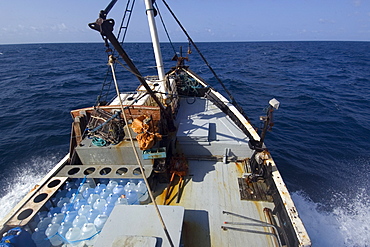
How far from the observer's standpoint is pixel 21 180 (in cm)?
1212

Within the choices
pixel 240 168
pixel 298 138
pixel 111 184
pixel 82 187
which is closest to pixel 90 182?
pixel 82 187

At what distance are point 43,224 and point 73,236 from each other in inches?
44.8

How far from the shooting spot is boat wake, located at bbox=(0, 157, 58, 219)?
10.4 metres

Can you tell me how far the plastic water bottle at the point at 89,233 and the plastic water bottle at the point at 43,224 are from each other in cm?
117

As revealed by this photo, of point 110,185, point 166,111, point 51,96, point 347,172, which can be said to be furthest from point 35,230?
point 51,96

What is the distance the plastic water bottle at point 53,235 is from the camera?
16.2 ft

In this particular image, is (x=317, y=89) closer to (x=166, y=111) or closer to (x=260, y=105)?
(x=260, y=105)

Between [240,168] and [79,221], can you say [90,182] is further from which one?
[240,168]

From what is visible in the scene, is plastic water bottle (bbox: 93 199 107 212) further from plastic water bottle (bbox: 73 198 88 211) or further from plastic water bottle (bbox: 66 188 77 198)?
plastic water bottle (bbox: 66 188 77 198)

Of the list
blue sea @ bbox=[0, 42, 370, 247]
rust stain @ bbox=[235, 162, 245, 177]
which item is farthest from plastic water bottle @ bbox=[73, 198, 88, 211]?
blue sea @ bbox=[0, 42, 370, 247]

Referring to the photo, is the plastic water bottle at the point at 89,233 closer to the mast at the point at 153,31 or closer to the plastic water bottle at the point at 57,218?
the plastic water bottle at the point at 57,218

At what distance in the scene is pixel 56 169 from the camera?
6871mm

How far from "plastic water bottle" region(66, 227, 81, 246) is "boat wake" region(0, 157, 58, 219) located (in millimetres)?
7687

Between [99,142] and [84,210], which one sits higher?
[99,142]
